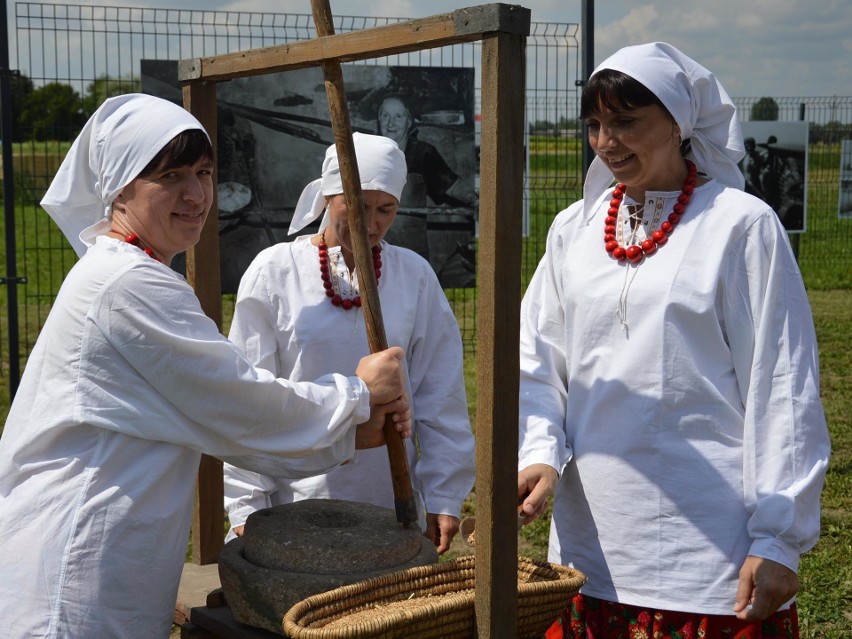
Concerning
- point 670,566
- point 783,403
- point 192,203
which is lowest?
point 670,566

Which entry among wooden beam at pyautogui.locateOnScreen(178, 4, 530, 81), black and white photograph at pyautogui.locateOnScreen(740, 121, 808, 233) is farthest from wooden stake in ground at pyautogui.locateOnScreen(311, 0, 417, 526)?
black and white photograph at pyautogui.locateOnScreen(740, 121, 808, 233)

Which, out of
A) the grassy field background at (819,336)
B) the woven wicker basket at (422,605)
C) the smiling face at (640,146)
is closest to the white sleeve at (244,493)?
the woven wicker basket at (422,605)

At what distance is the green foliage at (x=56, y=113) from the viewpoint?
7.19 metres

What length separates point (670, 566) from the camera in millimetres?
2406

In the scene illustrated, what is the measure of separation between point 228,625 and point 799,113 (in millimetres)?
11773

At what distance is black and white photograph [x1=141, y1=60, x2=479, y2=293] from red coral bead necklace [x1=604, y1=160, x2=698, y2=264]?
4362 millimetres

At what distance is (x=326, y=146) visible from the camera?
6.88 m

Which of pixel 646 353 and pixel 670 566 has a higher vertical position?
pixel 646 353

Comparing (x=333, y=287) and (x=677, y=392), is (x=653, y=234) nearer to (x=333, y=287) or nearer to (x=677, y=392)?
(x=677, y=392)

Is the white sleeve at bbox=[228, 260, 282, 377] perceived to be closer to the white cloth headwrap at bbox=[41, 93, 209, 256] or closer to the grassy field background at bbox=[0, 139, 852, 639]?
the white cloth headwrap at bbox=[41, 93, 209, 256]

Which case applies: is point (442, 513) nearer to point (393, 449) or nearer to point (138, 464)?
point (393, 449)

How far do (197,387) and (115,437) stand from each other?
0.20 meters

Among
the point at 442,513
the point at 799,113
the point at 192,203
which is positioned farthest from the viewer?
the point at 799,113

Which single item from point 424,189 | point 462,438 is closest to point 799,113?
point 424,189
